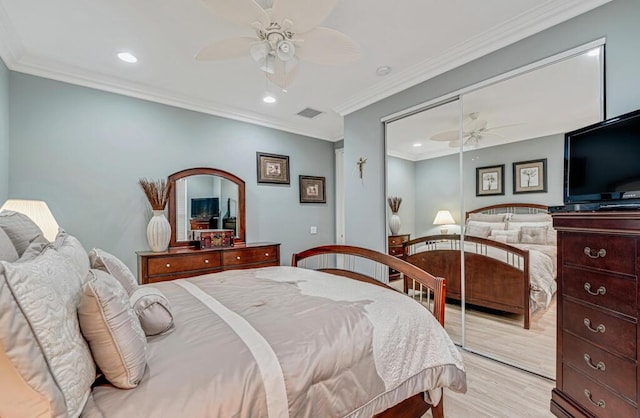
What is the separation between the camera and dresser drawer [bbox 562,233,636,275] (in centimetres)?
131

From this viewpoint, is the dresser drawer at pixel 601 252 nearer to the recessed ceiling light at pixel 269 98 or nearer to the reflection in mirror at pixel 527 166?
the reflection in mirror at pixel 527 166

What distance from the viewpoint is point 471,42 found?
2.43m

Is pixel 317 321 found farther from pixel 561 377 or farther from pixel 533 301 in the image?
pixel 533 301

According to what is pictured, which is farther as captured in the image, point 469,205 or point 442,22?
point 469,205

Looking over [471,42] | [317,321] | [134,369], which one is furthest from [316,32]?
[134,369]

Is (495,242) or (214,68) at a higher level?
(214,68)

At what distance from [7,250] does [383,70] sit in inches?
120

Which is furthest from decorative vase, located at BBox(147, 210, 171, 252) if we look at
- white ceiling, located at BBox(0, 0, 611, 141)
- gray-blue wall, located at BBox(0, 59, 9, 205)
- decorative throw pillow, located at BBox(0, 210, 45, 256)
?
A: decorative throw pillow, located at BBox(0, 210, 45, 256)

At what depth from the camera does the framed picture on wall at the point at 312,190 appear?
469 centimetres

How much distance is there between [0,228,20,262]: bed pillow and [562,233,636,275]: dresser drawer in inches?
101

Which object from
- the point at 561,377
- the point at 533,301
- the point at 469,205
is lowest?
the point at 561,377

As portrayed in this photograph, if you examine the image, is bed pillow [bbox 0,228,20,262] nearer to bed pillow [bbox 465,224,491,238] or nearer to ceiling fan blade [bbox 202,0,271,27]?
ceiling fan blade [bbox 202,0,271,27]

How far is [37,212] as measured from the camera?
2.27 metres

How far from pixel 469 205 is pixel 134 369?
2.72 metres
